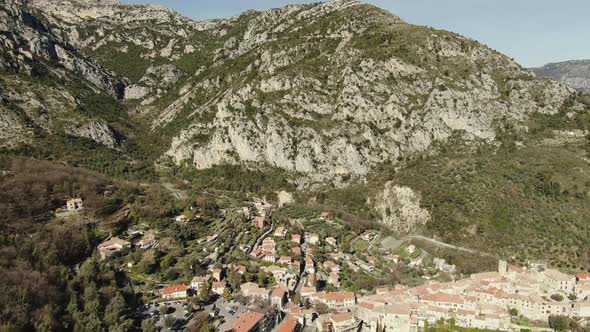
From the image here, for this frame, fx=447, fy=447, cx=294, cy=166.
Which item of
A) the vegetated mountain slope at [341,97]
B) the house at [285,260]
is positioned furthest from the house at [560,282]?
the vegetated mountain slope at [341,97]

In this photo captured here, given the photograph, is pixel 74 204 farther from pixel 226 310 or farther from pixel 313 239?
pixel 313 239

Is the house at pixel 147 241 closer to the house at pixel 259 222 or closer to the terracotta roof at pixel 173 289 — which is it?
the terracotta roof at pixel 173 289

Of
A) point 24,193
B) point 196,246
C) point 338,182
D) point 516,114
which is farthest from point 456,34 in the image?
point 24,193

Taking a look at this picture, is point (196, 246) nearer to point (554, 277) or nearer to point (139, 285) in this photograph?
point (139, 285)

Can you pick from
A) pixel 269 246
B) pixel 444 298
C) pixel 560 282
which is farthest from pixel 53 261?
pixel 560 282

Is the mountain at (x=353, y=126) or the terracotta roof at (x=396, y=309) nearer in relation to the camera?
the terracotta roof at (x=396, y=309)
